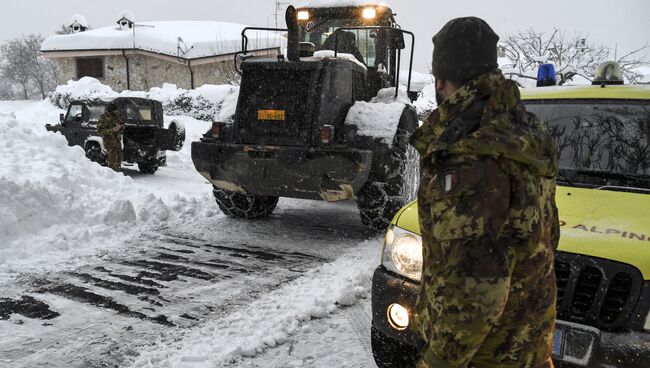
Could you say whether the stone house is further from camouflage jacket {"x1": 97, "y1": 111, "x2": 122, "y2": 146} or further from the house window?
camouflage jacket {"x1": 97, "y1": 111, "x2": 122, "y2": 146}

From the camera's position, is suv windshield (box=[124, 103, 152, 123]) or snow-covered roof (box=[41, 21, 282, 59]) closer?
suv windshield (box=[124, 103, 152, 123])

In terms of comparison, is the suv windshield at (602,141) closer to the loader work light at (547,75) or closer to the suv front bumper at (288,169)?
the loader work light at (547,75)

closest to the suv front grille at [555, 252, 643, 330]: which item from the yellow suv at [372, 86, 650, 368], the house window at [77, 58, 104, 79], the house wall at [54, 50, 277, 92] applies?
the yellow suv at [372, 86, 650, 368]

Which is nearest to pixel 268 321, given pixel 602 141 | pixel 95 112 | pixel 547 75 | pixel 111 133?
pixel 602 141

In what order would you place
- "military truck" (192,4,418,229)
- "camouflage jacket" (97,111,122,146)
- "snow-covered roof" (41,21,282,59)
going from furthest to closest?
"snow-covered roof" (41,21,282,59), "camouflage jacket" (97,111,122,146), "military truck" (192,4,418,229)

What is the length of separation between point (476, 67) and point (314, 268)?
12.3ft

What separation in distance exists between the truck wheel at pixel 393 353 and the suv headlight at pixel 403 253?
36 centimetres

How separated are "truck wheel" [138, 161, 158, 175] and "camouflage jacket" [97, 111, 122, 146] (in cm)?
128

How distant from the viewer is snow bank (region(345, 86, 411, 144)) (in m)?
5.96

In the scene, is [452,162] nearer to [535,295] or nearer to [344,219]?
[535,295]

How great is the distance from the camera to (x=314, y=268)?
509 centimetres

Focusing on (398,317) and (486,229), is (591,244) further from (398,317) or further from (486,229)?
(486,229)

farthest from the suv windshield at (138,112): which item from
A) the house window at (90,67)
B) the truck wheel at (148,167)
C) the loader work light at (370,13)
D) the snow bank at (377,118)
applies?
the house window at (90,67)

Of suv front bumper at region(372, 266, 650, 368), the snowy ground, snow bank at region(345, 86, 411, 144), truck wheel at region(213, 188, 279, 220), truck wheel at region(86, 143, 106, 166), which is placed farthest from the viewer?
truck wheel at region(86, 143, 106, 166)
